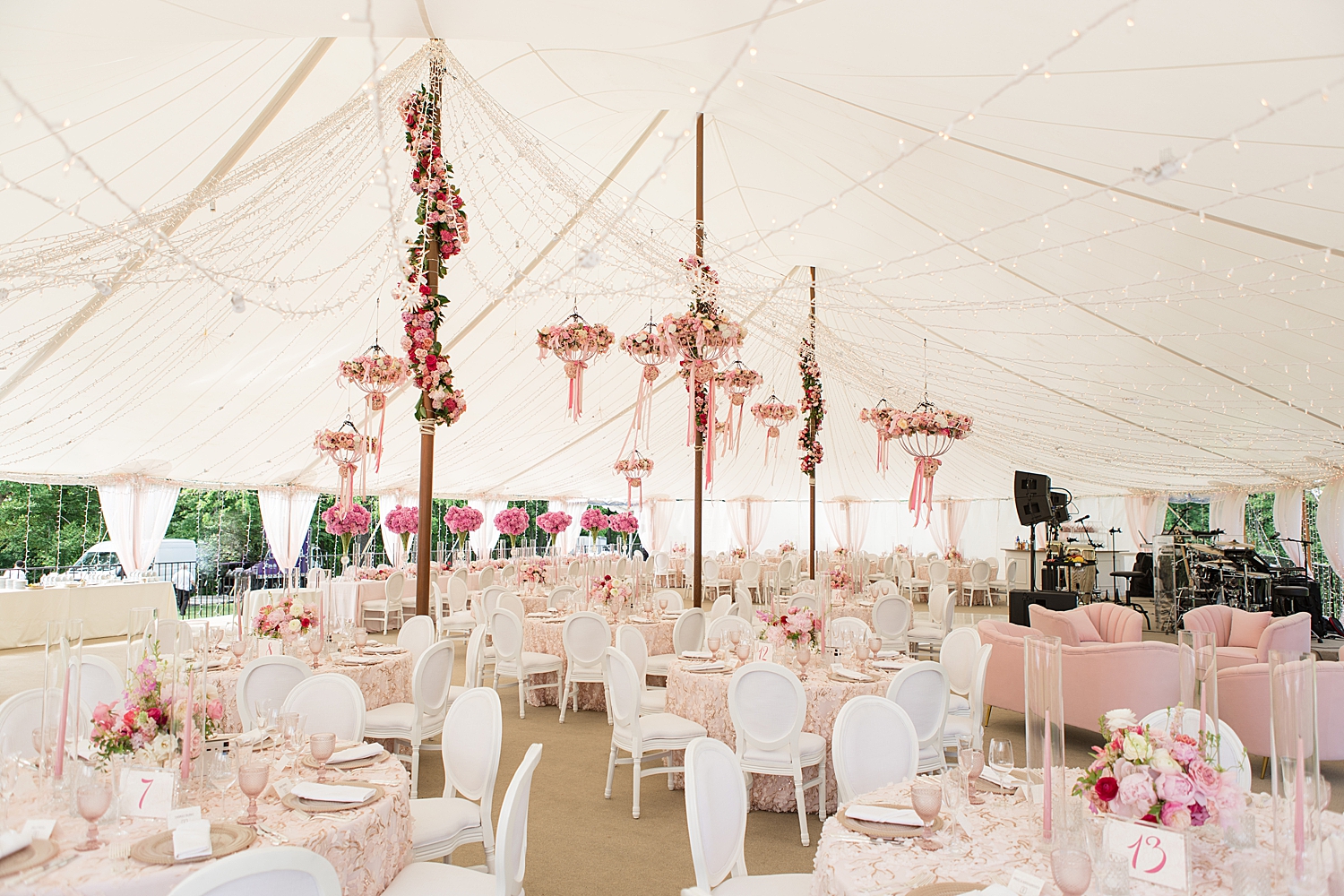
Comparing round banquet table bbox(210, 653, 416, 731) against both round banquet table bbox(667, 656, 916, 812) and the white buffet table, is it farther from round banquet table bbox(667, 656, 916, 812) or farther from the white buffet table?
the white buffet table

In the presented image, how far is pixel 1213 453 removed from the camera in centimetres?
1038

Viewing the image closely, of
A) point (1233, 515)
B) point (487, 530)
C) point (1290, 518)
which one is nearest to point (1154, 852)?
point (1290, 518)

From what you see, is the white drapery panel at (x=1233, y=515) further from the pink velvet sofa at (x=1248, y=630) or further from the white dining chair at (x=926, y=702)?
the white dining chair at (x=926, y=702)

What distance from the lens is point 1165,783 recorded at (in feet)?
6.91

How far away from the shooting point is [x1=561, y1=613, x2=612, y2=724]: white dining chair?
6836mm

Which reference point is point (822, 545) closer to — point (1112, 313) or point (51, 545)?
point (1112, 313)

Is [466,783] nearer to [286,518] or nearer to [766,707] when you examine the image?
[766,707]

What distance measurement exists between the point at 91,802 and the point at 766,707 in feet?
9.92

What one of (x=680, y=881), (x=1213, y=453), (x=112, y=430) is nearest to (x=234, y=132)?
(x=680, y=881)

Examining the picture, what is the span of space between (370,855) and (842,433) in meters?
13.2

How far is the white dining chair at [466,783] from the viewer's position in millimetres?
3137

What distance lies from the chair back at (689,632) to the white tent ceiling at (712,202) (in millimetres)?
2566

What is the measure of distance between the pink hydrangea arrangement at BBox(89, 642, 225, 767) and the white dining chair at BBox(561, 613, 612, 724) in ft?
13.5

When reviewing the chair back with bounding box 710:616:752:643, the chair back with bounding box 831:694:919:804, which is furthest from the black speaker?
the chair back with bounding box 831:694:919:804
